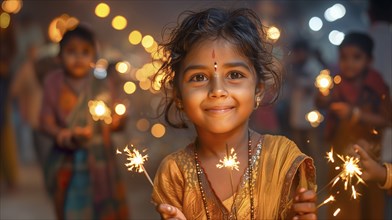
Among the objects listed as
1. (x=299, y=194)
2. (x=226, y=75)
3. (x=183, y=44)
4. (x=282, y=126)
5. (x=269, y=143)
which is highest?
(x=282, y=126)

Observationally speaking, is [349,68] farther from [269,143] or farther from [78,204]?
[269,143]

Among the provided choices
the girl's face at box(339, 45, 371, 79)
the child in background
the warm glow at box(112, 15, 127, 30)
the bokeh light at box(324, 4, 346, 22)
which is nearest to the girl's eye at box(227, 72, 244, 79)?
the child in background

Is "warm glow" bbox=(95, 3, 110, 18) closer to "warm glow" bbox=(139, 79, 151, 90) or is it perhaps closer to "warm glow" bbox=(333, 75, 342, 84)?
"warm glow" bbox=(139, 79, 151, 90)

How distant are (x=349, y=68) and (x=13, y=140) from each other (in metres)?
1.85

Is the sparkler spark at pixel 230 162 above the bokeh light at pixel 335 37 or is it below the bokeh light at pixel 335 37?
below

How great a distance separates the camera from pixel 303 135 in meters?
3.50

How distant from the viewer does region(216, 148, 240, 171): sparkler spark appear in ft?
5.22

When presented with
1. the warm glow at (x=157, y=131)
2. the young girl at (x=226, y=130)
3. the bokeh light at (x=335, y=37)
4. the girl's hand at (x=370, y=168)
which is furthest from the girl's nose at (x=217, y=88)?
the bokeh light at (x=335, y=37)

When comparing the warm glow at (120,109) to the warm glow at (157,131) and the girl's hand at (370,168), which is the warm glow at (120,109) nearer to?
the warm glow at (157,131)

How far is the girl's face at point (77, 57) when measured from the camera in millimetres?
3381

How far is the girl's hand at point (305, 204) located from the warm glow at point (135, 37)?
6.72ft

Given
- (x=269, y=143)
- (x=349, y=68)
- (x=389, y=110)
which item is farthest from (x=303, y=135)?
(x=269, y=143)

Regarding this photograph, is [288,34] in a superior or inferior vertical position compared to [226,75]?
superior

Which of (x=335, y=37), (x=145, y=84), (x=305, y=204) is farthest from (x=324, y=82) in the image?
(x=305, y=204)
